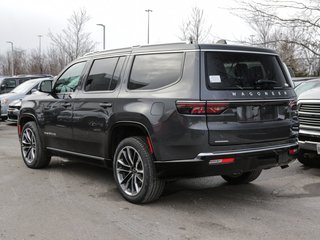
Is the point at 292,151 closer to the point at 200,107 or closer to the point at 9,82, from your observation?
the point at 200,107

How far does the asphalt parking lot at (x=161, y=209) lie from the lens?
4391 mm

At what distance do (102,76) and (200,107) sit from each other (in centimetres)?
189

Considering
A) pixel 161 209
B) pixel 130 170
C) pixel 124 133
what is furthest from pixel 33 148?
pixel 161 209

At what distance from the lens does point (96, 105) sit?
5816 mm

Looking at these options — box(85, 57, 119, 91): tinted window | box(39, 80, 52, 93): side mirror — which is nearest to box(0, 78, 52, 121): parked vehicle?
box(39, 80, 52, 93): side mirror

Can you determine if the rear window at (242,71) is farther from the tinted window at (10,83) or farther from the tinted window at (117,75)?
the tinted window at (10,83)

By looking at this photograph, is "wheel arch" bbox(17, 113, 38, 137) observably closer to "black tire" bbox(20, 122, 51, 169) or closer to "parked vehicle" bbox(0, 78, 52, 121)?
"black tire" bbox(20, 122, 51, 169)

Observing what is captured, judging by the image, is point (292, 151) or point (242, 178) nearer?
point (292, 151)

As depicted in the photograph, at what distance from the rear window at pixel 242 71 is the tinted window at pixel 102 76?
145 centimetres

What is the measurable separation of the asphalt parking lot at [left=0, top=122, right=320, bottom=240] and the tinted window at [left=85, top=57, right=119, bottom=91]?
142 cm

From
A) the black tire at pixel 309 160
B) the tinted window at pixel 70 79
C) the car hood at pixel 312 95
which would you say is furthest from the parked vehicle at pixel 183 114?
the black tire at pixel 309 160

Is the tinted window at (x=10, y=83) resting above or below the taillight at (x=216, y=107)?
below

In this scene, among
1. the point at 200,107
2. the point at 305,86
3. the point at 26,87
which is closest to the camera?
the point at 200,107

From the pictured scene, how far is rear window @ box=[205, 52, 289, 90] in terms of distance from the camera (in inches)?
190
